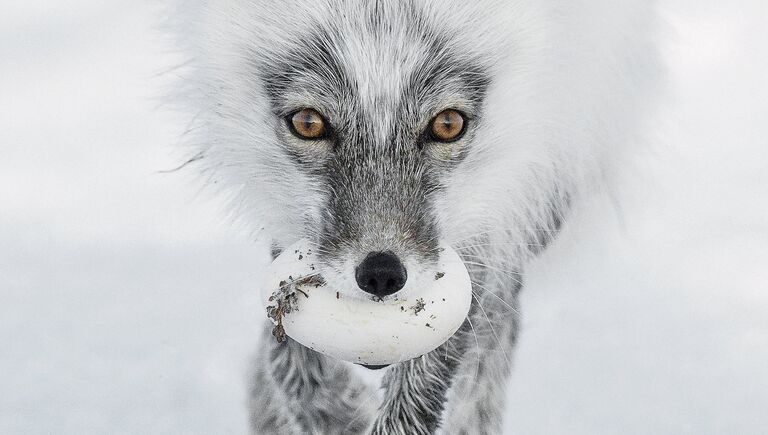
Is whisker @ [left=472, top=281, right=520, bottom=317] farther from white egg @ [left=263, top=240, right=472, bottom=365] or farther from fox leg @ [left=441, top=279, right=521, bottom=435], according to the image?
white egg @ [left=263, top=240, right=472, bottom=365]

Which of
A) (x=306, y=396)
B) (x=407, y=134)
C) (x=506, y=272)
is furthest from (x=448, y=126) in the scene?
(x=306, y=396)

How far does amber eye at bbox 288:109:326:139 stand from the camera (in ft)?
11.3

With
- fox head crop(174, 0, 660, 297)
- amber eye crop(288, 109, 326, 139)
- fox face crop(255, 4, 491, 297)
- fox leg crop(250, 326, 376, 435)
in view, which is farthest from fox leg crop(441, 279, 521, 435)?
amber eye crop(288, 109, 326, 139)

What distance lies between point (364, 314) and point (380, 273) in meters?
0.25

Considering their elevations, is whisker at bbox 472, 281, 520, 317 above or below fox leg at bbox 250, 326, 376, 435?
above

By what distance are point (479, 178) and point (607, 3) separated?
760 millimetres

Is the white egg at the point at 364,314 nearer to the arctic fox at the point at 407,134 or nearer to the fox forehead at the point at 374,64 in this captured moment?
the arctic fox at the point at 407,134

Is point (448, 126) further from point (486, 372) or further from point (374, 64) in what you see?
point (486, 372)

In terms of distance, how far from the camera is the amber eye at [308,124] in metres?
3.44

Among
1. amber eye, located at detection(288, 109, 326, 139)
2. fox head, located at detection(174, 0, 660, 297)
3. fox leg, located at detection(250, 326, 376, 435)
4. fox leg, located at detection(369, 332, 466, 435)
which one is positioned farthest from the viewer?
fox leg, located at detection(250, 326, 376, 435)

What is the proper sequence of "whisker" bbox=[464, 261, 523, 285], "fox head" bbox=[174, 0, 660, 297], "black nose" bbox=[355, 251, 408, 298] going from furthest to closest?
"whisker" bbox=[464, 261, 523, 285]
"fox head" bbox=[174, 0, 660, 297]
"black nose" bbox=[355, 251, 408, 298]

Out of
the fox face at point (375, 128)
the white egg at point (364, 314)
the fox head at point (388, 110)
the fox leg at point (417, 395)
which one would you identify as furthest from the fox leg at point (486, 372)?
the fox face at point (375, 128)

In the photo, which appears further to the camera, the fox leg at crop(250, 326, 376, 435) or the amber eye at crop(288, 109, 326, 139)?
the fox leg at crop(250, 326, 376, 435)

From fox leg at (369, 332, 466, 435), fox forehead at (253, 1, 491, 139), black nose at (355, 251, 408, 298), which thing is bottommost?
fox leg at (369, 332, 466, 435)
